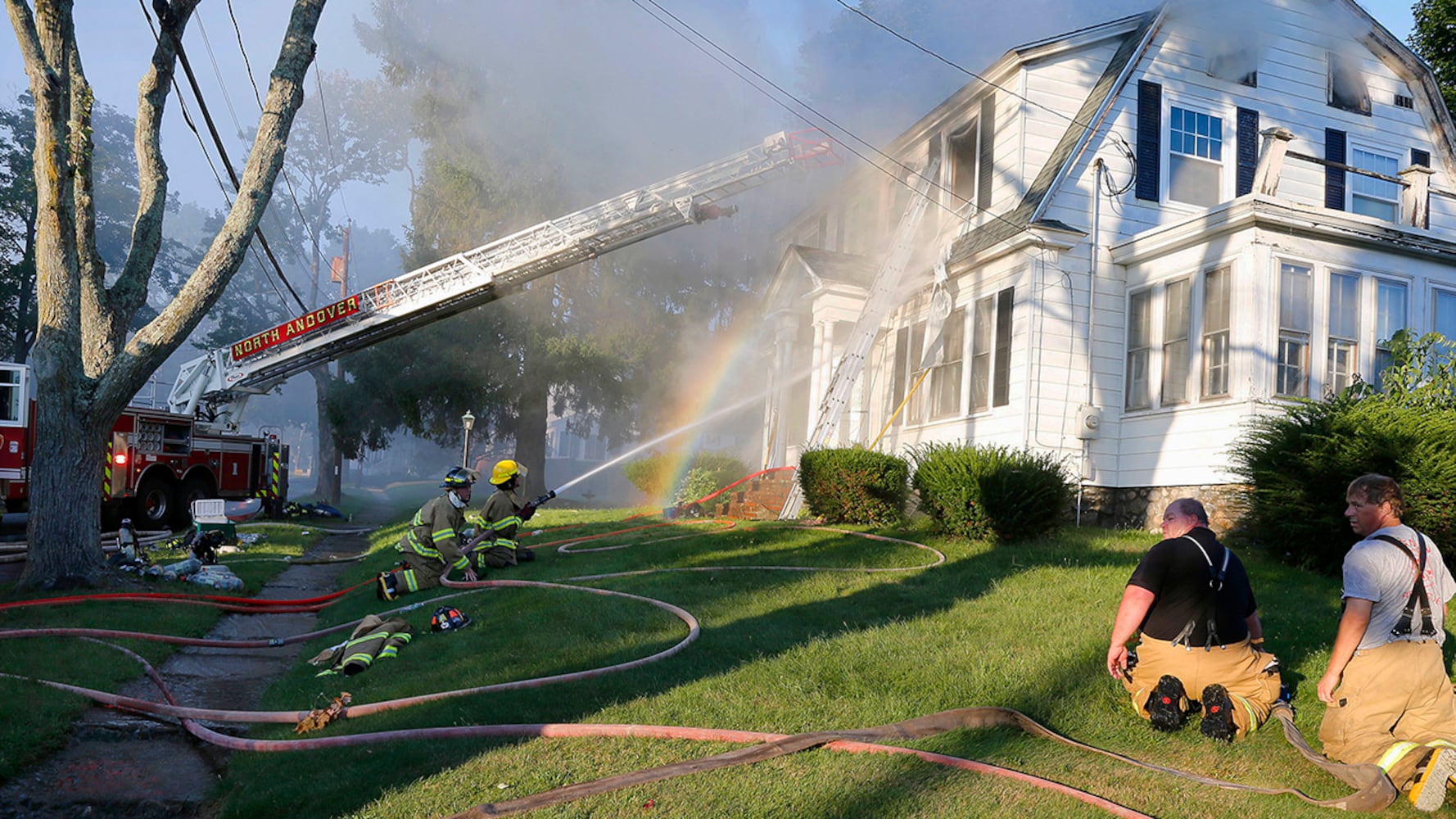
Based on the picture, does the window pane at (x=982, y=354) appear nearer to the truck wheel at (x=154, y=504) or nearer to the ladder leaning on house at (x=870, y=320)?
the ladder leaning on house at (x=870, y=320)

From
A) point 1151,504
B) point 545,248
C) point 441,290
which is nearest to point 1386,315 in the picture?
point 1151,504

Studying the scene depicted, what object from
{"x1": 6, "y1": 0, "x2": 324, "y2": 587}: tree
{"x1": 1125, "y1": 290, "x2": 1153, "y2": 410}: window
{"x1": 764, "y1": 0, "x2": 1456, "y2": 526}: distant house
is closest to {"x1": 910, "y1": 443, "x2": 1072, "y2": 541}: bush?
{"x1": 764, "y1": 0, "x2": 1456, "y2": 526}: distant house

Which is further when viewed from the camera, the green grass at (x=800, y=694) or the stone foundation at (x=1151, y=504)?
the stone foundation at (x=1151, y=504)

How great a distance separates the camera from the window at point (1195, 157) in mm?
13109

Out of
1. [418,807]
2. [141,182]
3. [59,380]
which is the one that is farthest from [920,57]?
[418,807]

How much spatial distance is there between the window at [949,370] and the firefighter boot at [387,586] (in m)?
8.00

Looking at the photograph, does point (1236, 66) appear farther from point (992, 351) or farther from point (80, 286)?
point (80, 286)

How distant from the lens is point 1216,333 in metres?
10.7

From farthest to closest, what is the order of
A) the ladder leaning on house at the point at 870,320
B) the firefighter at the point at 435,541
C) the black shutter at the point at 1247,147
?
the ladder leaning on house at the point at 870,320
the black shutter at the point at 1247,147
the firefighter at the point at 435,541

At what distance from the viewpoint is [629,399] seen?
27.2 metres

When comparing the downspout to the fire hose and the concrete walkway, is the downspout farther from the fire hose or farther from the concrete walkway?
the concrete walkway

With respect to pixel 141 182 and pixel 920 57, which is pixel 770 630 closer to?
pixel 141 182

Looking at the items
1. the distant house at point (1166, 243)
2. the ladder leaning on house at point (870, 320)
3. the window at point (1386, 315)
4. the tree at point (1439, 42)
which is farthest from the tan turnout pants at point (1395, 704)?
the tree at point (1439, 42)

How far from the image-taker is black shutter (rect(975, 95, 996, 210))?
45.6 ft
